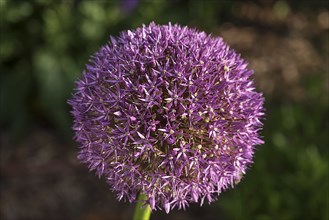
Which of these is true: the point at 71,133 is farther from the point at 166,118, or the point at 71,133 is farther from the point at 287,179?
the point at 166,118

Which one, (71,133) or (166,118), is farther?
(71,133)

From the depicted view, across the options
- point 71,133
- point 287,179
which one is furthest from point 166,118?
point 71,133

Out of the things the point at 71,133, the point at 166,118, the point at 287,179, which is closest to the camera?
the point at 166,118

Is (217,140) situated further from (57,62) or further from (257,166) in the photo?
(57,62)

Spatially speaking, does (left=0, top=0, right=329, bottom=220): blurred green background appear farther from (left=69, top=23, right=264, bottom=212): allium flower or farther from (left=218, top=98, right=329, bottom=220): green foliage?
(left=69, top=23, right=264, bottom=212): allium flower

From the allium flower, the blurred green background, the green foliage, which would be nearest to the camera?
the allium flower

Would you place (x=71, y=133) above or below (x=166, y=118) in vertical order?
above

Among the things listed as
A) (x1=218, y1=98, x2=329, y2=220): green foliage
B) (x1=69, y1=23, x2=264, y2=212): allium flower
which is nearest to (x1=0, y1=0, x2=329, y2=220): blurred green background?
(x1=218, y1=98, x2=329, y2=220): green foliage
